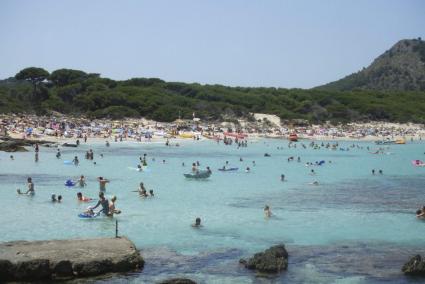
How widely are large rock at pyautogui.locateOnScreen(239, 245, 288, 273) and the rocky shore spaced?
121 inches

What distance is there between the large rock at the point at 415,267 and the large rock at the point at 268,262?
3.27m

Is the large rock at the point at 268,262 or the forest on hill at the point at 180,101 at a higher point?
the forest on hill at the point at 180,101

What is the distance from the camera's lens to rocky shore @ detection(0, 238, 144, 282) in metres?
14.0

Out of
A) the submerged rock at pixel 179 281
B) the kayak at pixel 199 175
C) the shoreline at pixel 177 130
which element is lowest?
the submerged rock at pixel 179 281

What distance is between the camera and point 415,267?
15.3 meters

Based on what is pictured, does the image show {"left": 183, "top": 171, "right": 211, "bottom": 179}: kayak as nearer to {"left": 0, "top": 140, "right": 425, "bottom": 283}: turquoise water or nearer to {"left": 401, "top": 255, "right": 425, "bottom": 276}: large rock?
{"left": 0, "top": 140, "right": 425, "bottom": 283}: turquoise water

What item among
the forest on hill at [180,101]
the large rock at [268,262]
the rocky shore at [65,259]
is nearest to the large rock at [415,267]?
the large rock at [268,262]

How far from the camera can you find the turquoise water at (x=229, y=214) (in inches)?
656

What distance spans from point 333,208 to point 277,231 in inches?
265

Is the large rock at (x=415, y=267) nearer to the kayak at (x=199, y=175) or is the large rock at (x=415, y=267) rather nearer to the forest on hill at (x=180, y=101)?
the kayak at (x=199, y=175)

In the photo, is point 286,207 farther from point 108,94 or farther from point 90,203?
point 108,94

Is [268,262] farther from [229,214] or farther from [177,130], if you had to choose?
[177,130]

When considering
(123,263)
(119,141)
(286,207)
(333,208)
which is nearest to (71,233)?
(123,263)

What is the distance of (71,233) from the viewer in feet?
65.4
